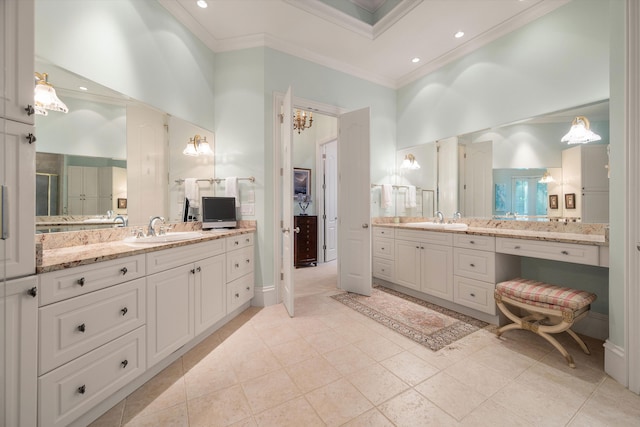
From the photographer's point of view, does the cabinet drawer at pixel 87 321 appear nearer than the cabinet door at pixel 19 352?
No

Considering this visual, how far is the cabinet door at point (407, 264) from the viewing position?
317 centimetres

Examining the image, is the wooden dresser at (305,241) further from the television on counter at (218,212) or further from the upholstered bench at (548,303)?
the upholstered bench at (548,303)

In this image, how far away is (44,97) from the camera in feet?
5.26

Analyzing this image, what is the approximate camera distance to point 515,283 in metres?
2.15

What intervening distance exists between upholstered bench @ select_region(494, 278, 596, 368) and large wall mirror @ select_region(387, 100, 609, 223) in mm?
833

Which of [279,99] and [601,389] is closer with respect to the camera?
[601,389]

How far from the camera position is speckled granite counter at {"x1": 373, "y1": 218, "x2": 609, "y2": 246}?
1984mm

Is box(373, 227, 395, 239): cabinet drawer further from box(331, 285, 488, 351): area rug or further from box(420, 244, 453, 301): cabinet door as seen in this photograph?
box(331, 285, 488, 351): area rug

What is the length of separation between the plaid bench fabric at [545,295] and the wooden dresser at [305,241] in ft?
11.3

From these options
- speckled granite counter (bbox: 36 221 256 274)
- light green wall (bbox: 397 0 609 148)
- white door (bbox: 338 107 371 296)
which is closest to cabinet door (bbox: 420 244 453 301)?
white door (bbox: 338 107 371 296)

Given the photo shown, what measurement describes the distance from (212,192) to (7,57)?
6.75ft

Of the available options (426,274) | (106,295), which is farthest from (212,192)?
(426,274)

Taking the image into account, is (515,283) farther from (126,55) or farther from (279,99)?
(126,55)

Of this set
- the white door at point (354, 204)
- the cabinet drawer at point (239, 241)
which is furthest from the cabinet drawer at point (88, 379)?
the white door at point (354, 204)
